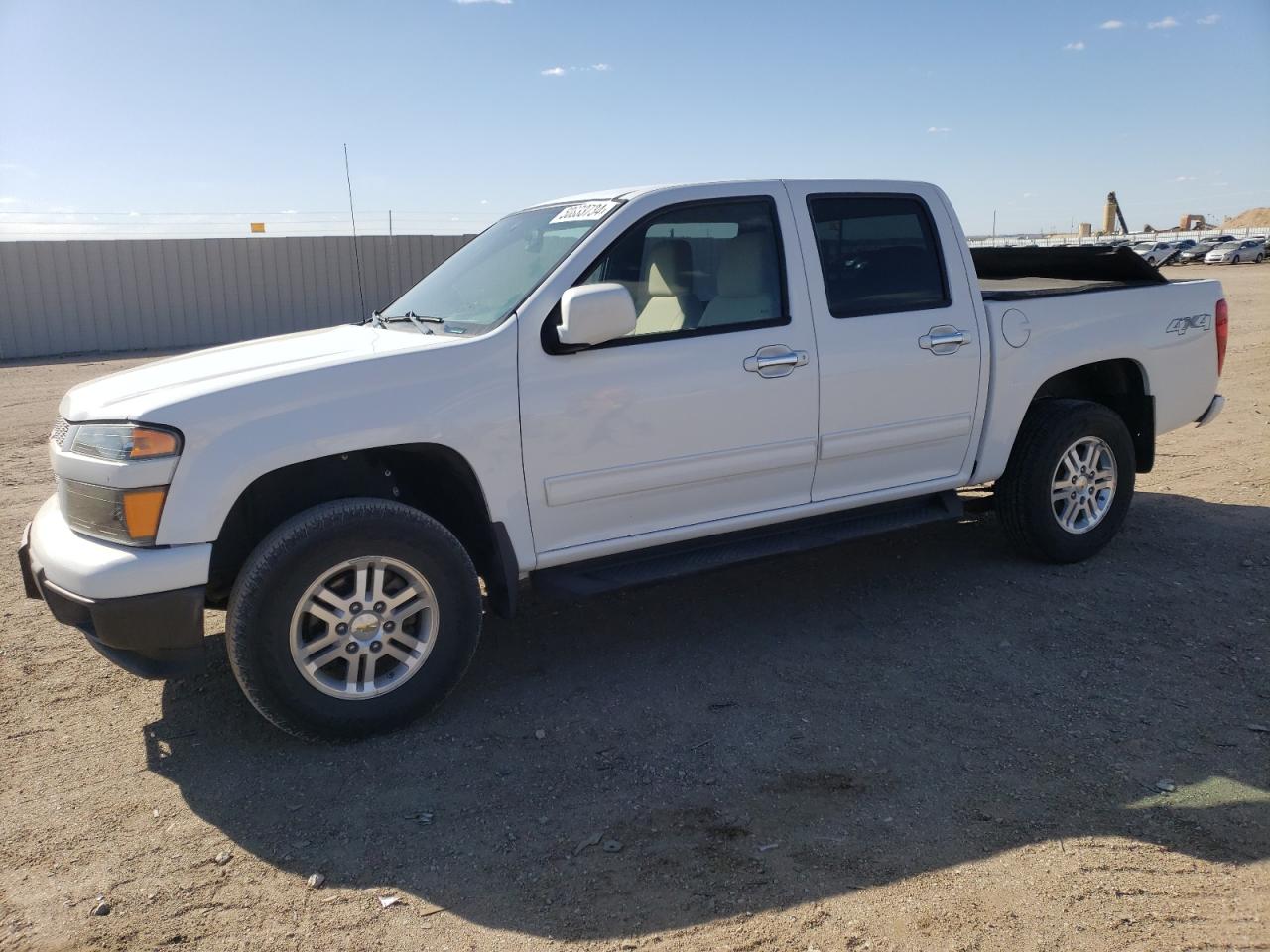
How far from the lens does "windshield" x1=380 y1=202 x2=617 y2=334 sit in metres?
4.11

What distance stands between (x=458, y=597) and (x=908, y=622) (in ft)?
7.22

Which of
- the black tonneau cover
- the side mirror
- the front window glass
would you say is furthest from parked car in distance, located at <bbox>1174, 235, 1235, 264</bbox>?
the side mirror

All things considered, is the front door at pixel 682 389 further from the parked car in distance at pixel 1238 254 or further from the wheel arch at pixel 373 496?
the parked car in distance at pixel 1238 254

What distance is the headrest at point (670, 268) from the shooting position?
421 centimetres

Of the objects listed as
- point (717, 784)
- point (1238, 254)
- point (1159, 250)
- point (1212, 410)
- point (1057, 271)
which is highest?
point (1159, 250)

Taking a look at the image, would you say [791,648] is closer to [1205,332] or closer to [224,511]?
[224,511]

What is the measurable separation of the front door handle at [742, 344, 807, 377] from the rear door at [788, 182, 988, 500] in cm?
15

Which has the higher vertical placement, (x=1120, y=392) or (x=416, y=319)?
(x=416, y=319)

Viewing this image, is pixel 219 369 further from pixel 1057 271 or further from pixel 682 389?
pixel 1057 271

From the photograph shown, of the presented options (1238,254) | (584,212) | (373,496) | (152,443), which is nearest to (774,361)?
(584,212)

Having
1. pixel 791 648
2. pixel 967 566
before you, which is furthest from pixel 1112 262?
pixel 791 648

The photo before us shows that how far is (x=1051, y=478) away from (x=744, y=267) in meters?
2.04

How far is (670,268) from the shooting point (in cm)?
426

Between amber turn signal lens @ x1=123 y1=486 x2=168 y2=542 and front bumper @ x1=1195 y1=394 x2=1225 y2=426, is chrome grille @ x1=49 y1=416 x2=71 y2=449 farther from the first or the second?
front bumper @ x1=1195 y1=394 x2=1225 y2=426
